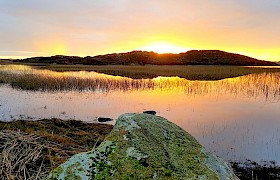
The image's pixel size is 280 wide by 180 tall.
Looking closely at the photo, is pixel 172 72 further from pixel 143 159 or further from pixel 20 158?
pixel 143 159

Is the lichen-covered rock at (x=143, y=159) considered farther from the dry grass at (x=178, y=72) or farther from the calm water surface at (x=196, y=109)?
the dry grass at (x=178, y=72)

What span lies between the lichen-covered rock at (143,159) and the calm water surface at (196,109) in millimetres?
8068

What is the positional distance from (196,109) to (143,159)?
53.4ft

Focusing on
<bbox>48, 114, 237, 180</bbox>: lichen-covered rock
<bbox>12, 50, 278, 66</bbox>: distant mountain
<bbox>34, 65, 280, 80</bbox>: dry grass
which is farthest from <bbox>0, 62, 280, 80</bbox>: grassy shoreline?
<bbox>12, 50, 278, 66</bbox>: distant mountain

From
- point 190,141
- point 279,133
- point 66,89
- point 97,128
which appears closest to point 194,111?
point 279,133

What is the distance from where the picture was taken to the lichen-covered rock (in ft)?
8.50

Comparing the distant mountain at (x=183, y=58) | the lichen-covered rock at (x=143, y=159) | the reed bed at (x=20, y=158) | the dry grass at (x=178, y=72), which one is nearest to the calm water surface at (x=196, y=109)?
the reed bed at (x=20, y=158)

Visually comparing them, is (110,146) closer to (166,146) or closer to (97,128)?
(166,146)

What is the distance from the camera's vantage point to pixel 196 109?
18.5 m

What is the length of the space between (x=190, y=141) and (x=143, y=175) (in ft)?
2.41

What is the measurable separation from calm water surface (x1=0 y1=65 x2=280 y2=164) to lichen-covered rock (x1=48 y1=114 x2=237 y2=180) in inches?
318

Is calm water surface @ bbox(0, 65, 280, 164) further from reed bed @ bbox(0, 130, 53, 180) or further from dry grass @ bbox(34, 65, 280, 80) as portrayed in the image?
dry grass @ bbox(34, 65, 280, 80)

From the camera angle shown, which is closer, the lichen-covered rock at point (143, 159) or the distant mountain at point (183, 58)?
the lichen-covered rock at point (143, 159)

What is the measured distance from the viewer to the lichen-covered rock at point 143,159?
2590mm
